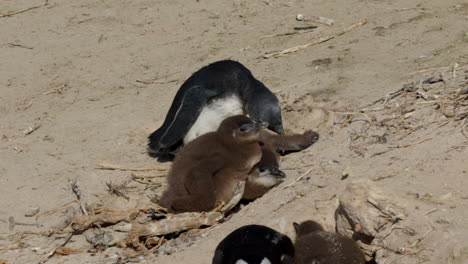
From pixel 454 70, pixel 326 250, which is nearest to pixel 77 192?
pixel 326 250

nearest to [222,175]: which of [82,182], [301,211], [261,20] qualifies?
[301,211]

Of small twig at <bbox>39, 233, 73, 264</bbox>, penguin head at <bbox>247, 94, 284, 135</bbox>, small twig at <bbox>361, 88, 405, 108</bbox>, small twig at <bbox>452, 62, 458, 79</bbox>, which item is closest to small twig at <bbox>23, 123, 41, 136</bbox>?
small twig at <bbox>39, 233, 73, 264</bbox>

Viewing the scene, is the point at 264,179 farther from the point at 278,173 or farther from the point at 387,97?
the point at 387,97

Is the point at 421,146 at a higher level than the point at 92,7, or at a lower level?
higher

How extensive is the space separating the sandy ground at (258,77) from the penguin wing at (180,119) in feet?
0.79

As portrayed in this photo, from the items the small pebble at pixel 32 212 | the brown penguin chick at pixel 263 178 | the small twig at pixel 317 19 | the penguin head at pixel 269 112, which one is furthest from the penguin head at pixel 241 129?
the small twig at pixel 317 19

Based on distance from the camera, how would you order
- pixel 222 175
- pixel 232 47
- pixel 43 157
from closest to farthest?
pixel 222 175, pixel 43 157, pixel 232 47

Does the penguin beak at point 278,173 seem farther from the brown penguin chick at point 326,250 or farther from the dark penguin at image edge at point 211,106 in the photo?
the brown penguin chick at point 326,250

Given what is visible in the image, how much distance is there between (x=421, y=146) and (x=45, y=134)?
4.09 metres

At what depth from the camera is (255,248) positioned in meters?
4.52

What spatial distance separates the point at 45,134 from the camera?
8.20 metres

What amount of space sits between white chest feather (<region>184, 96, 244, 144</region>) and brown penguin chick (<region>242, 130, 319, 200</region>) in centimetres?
58

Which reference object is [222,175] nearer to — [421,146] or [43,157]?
[421,146]

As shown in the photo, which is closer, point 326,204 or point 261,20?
point 326,204
